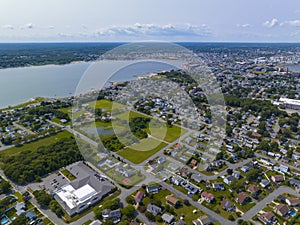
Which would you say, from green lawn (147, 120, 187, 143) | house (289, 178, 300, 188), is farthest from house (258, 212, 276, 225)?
green lawn (147, 120, 187, 143)

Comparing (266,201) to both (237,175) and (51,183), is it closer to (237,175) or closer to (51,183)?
(237,175)

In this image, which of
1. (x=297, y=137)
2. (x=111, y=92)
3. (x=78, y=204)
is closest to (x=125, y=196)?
(x=78, y=204)

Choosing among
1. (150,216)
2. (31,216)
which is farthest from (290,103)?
(31,216)

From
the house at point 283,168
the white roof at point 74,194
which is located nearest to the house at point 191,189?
the white roof at point 74,194

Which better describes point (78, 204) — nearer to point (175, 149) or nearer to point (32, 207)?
point (32, 207)

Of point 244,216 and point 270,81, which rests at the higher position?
point 270,81

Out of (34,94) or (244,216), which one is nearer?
(244,216)
